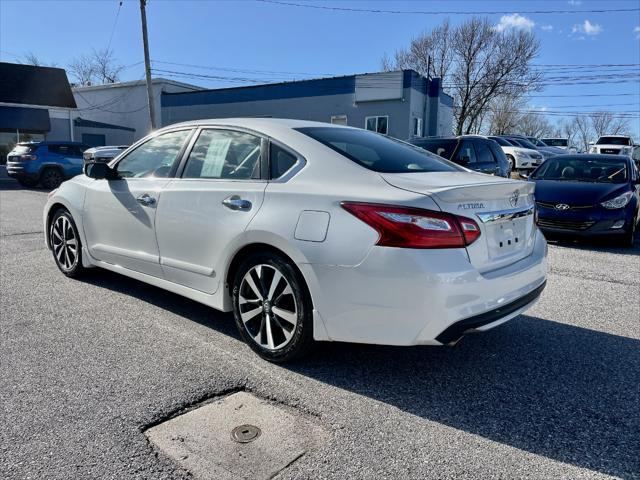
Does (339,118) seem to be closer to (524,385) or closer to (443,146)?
(443,146)

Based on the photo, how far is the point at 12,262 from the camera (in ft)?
19.7

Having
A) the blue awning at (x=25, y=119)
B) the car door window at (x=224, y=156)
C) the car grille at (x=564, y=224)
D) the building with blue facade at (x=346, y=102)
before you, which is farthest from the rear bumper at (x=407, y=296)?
the blue awning at (x=25, y=119)

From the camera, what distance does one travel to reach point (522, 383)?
3.06 meters

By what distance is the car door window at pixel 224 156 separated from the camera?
11.4 feet

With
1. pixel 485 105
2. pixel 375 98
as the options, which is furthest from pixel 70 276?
pixel 485 105

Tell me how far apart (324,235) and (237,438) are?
46.0 inches

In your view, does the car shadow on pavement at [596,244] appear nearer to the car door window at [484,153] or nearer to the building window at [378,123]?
the car door window at [484,153]

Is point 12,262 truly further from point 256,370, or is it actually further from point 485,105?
point 485,105

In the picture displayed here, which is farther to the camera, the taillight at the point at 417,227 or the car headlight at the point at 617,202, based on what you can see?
the car headlight at the point at 617,202

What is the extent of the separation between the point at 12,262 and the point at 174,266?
135 inches

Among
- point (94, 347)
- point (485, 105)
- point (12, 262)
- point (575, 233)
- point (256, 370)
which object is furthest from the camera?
point (485, 105)

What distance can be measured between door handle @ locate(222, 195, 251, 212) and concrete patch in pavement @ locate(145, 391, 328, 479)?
47.6 inches

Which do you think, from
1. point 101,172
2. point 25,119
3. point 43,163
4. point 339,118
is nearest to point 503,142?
point 339,118

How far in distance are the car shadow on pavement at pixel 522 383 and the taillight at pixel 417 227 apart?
93 centimetres
